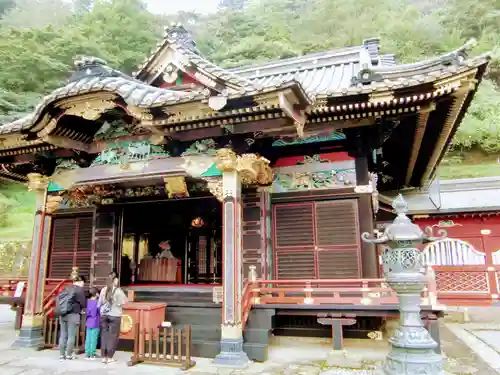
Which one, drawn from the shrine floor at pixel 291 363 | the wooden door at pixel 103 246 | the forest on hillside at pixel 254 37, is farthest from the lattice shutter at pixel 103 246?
the forest on hillside at pixel 254 37

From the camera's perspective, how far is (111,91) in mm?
7496

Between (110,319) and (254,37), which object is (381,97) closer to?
(110,319)

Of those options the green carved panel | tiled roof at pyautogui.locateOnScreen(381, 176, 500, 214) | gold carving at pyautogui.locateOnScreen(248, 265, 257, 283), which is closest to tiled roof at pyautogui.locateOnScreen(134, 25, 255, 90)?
the green carved panel

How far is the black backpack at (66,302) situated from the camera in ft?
24.0

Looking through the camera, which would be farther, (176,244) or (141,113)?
(176,244)

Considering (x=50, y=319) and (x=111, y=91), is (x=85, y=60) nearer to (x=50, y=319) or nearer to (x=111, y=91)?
(x=111, y=91)

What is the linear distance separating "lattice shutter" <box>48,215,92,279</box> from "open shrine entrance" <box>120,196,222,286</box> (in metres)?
1.21

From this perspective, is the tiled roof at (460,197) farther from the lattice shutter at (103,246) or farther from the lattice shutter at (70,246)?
the lattice shutter at (70,246)

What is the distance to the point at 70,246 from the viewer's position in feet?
38.2

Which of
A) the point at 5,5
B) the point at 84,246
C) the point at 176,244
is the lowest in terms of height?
the point at 84,246

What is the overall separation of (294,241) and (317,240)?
0.53 m

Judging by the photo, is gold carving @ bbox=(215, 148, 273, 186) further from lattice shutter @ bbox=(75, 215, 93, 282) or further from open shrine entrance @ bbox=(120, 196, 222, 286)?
lattice shutter @ bbox=(75, 215, 93, 282)

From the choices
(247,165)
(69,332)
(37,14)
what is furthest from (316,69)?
(37,14)

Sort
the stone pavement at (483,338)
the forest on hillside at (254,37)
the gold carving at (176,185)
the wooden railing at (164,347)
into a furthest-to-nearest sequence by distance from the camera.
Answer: the forest on hillside at (254,37) < the gold carving at (176,185) < the stone pavement at (483,338) < the wooden railing at (164,347)
